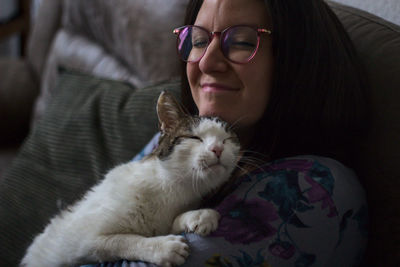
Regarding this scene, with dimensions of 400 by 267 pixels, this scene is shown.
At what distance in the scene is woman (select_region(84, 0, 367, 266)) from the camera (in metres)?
0.72

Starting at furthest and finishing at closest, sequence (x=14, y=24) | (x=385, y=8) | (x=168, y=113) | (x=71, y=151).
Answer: (x=14, y=24), (x=71, y=151), (x=385, y=8), (x=168, y=113)

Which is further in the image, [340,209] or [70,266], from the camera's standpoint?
[70,266]

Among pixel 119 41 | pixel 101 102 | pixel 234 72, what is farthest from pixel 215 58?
pixel 119 41

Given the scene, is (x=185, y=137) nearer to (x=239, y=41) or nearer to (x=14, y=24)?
(x=239, y=41)

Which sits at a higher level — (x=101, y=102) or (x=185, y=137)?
(x=185, y=137)

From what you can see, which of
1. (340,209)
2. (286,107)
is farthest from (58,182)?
(340,209)

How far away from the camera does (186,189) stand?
87cm

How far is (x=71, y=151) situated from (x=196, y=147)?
767 mm

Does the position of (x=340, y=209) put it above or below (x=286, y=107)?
below

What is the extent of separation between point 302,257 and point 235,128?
33 centimetres

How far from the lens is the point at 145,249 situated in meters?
0.72

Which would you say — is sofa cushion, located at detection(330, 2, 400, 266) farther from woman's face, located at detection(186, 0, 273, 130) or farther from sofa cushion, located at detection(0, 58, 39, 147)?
sofa cushion, located at detection(0, 58, 39, 147)

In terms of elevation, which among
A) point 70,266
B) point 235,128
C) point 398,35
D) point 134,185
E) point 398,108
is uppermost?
point 398,35

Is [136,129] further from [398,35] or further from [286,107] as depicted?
[398,35]
